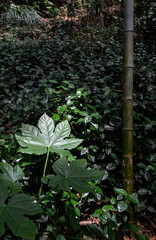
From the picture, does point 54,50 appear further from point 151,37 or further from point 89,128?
point 89,128

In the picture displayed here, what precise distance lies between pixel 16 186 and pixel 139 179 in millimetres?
929

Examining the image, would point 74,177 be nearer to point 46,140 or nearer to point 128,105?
point 46,140

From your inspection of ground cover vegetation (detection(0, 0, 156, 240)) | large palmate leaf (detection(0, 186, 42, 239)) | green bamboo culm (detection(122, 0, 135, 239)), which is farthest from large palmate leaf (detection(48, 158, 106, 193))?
green bamboo culm (detection(122, 0, 135, 239))

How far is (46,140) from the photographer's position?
1015mm

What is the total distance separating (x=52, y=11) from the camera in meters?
7.12

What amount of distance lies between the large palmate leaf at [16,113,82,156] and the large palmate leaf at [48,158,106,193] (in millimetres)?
122

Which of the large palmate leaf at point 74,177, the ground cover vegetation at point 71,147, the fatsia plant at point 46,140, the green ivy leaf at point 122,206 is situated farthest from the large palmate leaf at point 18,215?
the green ivy leaf at point 122,206

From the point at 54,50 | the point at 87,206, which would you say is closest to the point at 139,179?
the point at 87,206

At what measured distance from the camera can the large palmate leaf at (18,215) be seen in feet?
1.92

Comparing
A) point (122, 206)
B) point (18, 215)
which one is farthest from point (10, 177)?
point (122, 206)

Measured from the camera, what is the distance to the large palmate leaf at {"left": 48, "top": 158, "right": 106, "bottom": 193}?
28.7 inches

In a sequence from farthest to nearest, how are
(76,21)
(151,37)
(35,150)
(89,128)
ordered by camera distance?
(76,21)
(151,37)
(89,128)
(35,150)

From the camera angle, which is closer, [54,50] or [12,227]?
[12,227]

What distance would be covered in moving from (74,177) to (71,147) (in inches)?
9.1
